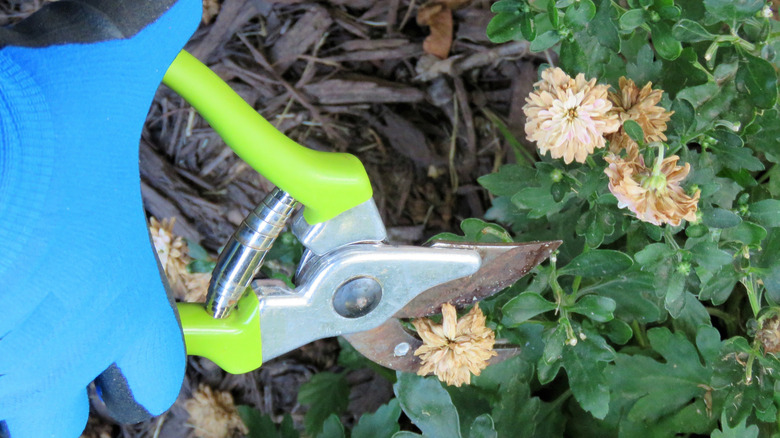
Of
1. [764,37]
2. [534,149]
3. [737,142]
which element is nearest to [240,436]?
[534,149]

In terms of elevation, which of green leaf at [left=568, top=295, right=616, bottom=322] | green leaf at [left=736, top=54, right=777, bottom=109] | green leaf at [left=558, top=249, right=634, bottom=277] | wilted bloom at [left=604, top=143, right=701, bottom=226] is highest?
green leaf at [left=736, top=54, right=777, bottom=109]

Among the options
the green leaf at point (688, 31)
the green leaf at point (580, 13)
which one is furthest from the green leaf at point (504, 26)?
the green leaf at point (688, 31)

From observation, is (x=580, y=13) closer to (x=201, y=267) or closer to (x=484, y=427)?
(x=484, y=427)

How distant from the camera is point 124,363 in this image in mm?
779

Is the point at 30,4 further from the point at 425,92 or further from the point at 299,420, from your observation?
the point at 299,420

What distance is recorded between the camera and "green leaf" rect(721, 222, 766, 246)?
0.97 m

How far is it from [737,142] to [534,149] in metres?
0.56

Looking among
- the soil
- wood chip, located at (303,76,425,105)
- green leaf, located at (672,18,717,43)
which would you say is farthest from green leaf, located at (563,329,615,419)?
wood chip, located at (303,76,425,105)

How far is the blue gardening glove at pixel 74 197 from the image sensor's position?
0.66m

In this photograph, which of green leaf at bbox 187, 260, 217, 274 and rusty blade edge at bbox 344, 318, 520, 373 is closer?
rusty blade edge at bbox 344, 318, 520, 373

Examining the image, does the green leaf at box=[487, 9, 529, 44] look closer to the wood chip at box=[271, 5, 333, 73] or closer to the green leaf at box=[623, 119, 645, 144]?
the green leaf at box=[623, 119, 645, 144]

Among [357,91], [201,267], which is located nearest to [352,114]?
[357,91]

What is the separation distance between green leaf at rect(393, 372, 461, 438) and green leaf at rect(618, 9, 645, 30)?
0.61m

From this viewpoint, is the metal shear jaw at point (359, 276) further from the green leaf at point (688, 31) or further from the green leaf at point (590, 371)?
the green leaf at point (688, 31)
